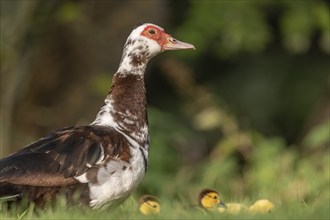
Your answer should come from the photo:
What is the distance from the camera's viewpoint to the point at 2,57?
44.1 ft

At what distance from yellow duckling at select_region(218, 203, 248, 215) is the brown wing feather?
77 centimetres

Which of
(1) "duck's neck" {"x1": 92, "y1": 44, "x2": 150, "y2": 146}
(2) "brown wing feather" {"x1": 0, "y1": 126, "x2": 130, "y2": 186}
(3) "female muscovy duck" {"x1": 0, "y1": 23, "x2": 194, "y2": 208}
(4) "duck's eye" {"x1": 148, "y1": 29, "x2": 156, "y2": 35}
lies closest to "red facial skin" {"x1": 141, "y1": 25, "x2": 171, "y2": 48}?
(4) "duck's eye" {"x1": 148, "y1": 29, "x2": 156, "y2": 35}

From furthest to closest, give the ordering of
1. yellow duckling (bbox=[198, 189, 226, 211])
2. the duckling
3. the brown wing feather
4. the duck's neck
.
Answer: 1. the duck's neck
2. yellow duckling (bbox=[198, 189, 226, 211])
3. the brown wing feather
4. the duckling

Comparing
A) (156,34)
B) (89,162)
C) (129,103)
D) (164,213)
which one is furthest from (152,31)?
(164,213)

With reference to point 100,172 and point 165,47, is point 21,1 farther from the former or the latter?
point 100,172

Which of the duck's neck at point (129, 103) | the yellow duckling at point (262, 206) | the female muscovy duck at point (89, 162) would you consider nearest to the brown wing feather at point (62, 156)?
the female muscovy duck at point (89, 162)

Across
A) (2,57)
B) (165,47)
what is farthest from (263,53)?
(165,47)

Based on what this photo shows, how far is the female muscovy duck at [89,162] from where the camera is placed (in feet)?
25.8

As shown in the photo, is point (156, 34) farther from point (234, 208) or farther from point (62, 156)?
point (234, 208)

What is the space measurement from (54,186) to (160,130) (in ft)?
23.7

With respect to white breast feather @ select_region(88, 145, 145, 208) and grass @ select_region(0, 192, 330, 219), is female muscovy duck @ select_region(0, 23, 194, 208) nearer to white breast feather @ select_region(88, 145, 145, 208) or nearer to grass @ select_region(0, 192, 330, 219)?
white breast feather @ select_region(88, 145, 145, 208)

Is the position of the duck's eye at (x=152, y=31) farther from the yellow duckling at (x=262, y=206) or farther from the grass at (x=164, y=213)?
the yellow duckling at (x=262, y=206)

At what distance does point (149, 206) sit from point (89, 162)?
0.51 m

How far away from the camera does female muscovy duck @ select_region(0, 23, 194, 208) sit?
25.8 ft
